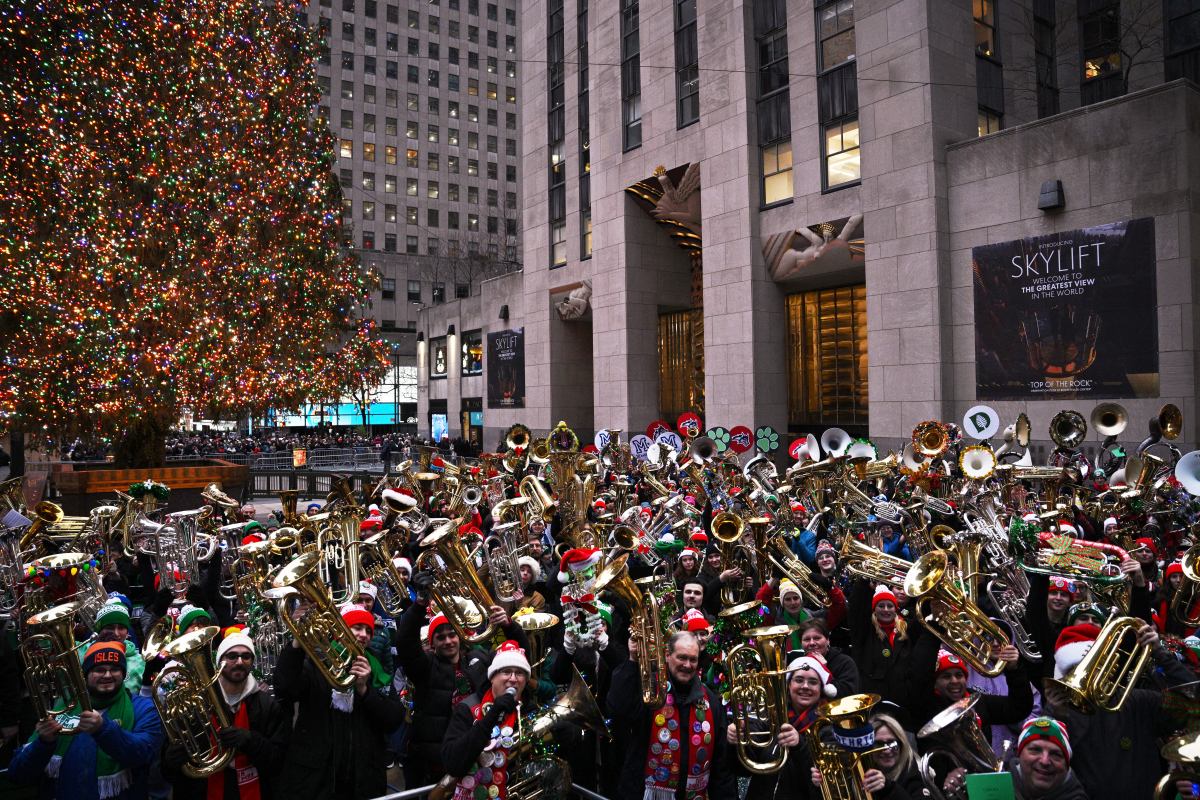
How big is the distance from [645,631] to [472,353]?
36.7 m

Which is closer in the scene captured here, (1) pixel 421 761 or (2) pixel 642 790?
(2) pixel 642 790

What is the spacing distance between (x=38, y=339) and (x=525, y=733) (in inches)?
624

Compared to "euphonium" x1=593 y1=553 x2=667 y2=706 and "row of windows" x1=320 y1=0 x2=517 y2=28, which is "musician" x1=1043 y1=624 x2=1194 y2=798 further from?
"row of windows" x1=320 y1=0 x2=517 y2=28

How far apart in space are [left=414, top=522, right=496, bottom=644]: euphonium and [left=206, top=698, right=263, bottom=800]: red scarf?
1296 millimetres

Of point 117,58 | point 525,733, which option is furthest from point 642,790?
point 117,58

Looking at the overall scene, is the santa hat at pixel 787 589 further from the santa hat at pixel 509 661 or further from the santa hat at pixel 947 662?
the santa hat at pixel 509 661

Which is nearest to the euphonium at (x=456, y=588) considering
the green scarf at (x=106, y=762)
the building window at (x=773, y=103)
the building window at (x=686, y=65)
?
the green scarf at (x=106, y=762)

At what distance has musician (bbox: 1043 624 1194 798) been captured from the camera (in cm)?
379

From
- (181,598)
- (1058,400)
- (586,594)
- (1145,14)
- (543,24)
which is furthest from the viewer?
(543,24)

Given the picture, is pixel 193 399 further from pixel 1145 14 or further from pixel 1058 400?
pixel 1145 14

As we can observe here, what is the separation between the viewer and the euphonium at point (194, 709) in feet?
13.5

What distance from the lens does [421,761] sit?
493 cm

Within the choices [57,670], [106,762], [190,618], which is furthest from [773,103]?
[106,762]

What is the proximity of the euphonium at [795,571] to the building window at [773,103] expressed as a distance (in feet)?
59.8
